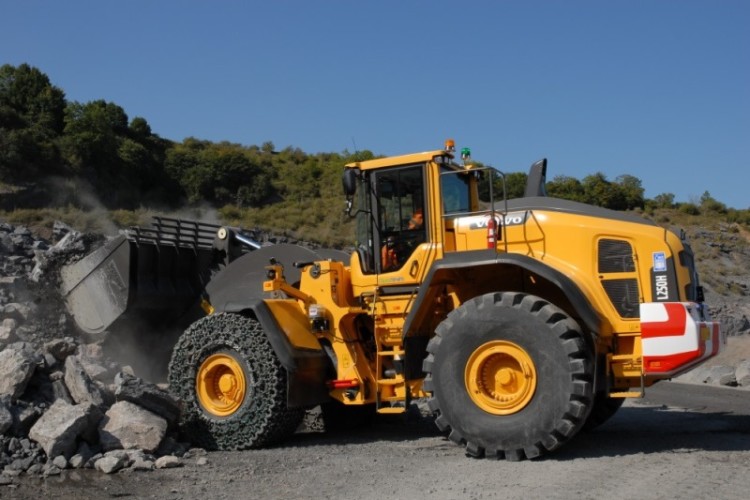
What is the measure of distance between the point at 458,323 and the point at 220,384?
2829 mm

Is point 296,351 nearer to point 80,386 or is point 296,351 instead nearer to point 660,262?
point 80,386

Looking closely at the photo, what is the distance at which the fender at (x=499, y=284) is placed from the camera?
6883 mm

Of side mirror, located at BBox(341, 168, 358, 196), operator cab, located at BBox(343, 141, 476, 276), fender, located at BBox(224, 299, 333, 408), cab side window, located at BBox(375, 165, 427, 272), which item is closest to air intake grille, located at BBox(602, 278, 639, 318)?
operator cab, located at BBox(343, 141, 476, 276)

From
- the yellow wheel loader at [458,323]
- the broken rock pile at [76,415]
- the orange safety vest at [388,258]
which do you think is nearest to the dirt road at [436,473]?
the broken rock pile at [76,415]

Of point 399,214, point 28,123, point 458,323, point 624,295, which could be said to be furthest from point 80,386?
point 28,123

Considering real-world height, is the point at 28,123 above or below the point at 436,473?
above

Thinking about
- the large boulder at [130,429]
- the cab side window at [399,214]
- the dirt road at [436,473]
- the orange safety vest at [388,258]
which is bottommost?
the dirt road at [436,473]

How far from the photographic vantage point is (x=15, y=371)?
7.50 meters

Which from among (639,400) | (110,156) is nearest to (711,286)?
(639,400)

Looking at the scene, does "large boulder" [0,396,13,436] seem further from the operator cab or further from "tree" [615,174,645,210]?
"tree" [615,174,645,210]

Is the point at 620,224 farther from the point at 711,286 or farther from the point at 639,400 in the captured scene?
the point at 711,286

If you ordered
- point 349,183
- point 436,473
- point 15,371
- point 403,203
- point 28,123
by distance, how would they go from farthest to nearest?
point 28,123 < point 403,203 < point 349,183 < point 15,371 < point 436,473

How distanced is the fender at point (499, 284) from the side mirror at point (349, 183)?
4.07 feet

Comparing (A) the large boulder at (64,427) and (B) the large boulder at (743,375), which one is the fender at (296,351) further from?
(B) the large boulder at (743,375)
